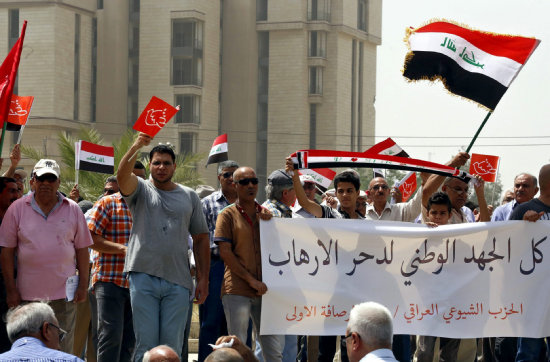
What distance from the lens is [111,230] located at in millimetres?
9930

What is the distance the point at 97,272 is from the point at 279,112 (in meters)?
64.8

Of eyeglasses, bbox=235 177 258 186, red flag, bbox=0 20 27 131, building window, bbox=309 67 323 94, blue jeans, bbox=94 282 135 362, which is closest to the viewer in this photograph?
eyeglasses, bbox=235 177 258 186

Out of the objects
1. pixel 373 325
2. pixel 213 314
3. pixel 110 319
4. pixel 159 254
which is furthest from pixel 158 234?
pixel 373 325

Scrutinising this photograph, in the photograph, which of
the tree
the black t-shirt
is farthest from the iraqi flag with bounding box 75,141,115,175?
the tree

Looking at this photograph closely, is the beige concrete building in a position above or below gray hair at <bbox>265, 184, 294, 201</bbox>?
above

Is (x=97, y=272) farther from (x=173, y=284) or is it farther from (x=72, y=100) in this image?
(x=72, y=100)

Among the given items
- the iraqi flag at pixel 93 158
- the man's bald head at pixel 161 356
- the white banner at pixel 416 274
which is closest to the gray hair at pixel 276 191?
the white banner at pixel 416 274

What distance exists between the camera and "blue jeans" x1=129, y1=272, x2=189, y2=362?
8.71 m

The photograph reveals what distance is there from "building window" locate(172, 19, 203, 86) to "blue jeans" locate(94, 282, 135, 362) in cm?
→ 6215

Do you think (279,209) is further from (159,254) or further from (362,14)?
(362,14)

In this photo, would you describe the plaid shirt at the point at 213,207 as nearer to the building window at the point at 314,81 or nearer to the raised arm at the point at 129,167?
the raised arm at the point at 129,167

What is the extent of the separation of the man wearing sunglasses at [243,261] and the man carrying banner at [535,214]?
6.93 ft

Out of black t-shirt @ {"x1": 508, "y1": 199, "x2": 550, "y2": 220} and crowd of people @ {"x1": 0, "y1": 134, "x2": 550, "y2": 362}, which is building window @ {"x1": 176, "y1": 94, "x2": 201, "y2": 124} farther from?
black t-shirt @ {"x1": 508, "y1": 199, "x2": 550, "y2": 220}

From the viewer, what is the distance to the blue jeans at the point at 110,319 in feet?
31.6
